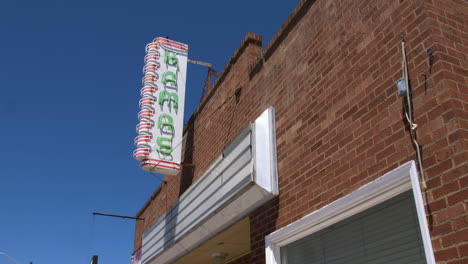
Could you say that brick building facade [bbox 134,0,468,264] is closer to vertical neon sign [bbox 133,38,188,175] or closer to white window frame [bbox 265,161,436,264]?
white window frame [bbox 265,161,436,264]

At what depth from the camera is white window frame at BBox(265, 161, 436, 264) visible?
384 centimetres

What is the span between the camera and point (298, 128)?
240 inches

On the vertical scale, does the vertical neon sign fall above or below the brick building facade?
above

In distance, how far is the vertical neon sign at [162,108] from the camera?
9930mm

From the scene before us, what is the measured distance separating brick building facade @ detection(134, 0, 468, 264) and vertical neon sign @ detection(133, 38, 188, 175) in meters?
2.51

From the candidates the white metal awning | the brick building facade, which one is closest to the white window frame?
the brick building facade

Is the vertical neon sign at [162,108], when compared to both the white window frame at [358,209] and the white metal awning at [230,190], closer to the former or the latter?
the white metal awning at [230,190]

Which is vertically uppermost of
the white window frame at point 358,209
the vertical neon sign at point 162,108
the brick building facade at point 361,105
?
the vertical neon sign at point 162,108

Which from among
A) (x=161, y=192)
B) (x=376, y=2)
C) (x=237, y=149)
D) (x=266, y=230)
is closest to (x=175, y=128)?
(x=161, y=192)

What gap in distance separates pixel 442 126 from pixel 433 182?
462 mm

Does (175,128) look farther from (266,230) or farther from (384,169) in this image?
(384,169)

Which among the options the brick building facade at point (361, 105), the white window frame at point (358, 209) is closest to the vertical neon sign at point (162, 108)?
the brick building facade at point (361, 105)

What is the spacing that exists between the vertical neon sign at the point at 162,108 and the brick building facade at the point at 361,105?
2.51 m

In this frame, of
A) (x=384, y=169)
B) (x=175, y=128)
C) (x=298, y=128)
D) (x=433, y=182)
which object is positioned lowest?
(x=433, y=182)
